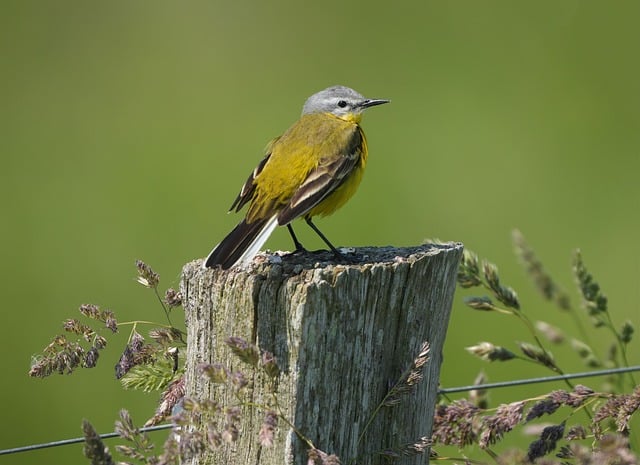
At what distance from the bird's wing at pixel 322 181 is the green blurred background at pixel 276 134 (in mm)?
3275

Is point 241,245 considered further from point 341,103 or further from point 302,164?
point 341,103

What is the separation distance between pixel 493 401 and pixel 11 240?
515 centimetres

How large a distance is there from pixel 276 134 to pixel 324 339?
874 cm

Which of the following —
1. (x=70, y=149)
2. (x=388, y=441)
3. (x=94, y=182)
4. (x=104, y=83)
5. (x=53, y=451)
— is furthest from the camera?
(x=104, y=83)

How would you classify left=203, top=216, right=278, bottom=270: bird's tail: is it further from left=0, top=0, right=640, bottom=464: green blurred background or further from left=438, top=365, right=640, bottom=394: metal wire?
left=0, top=0, right=640, bottom=464: green blurred background

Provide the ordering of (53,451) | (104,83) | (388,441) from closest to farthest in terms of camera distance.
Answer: (388,441) → (53,451) → (104,83)

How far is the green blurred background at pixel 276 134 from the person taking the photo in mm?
9188

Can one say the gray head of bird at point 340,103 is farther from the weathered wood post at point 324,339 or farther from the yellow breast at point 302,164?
the weathered wood post at point 324,339

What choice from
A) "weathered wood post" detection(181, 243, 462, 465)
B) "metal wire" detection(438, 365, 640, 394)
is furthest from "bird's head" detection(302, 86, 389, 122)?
"weathered wood post" detection(181, 243, 462, 465)

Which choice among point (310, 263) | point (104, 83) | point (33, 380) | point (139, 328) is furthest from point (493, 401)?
point (104, 83)

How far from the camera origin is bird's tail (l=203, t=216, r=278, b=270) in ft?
12.5

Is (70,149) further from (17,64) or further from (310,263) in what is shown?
(310,263)

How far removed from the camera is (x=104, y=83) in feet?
45.2

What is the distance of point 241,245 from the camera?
4062mm
